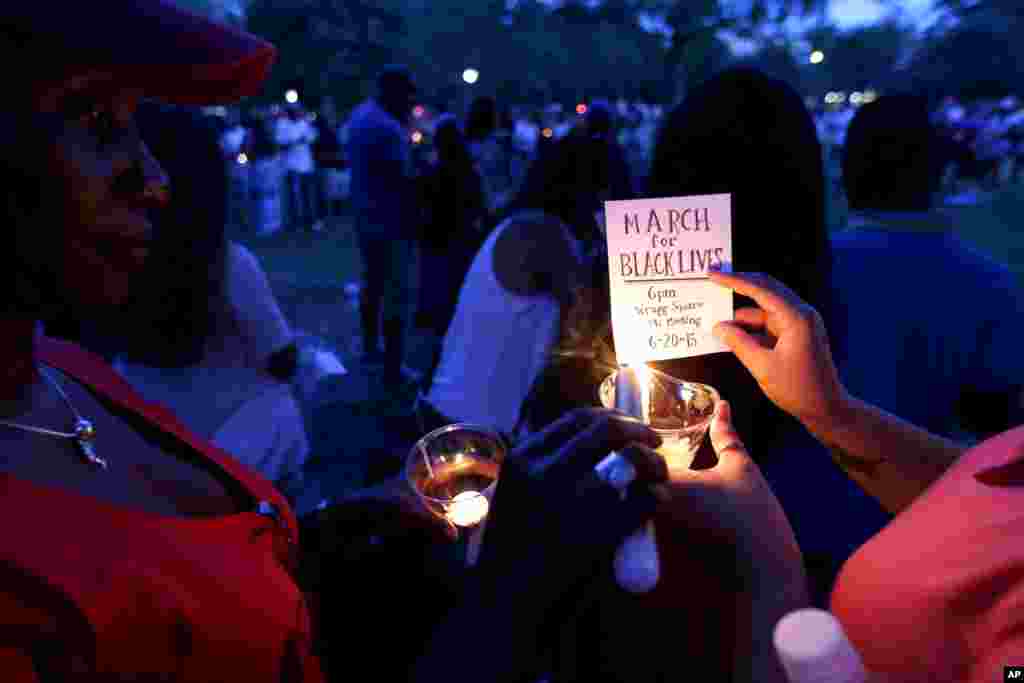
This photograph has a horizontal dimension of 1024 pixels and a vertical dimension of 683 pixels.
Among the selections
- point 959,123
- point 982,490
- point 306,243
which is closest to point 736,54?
point 959,123

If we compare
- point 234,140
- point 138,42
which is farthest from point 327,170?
point 138,42

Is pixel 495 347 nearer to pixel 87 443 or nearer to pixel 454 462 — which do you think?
pixel 454 462

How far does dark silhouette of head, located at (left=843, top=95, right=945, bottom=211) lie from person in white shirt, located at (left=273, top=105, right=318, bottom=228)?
10817 millimetres

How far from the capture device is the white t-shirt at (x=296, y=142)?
1194cm

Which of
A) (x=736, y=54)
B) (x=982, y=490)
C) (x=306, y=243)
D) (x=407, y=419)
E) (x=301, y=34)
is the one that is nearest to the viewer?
(x=982, y=490)

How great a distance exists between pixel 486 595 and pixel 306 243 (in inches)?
425

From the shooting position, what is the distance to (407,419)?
4844mm

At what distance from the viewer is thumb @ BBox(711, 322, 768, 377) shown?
4.58ft

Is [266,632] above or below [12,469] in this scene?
below

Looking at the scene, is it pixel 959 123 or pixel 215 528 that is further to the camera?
pixel 959 123

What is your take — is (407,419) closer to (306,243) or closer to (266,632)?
(266,632)

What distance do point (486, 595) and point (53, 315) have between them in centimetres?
79

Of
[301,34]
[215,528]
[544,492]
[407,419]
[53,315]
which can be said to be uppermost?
[301,34]

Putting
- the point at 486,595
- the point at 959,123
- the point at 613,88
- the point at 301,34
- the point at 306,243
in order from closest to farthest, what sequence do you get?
the point at 486,595
the point at 306,243
the point at 959,123
the point at 301,34
the point at 613,88
